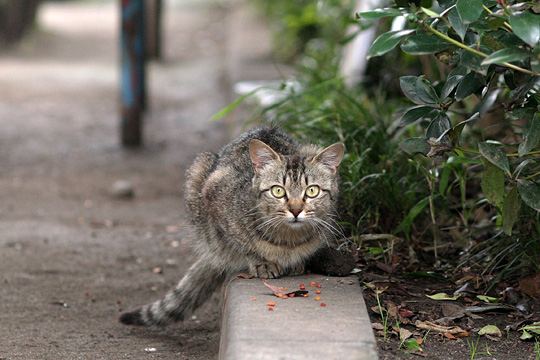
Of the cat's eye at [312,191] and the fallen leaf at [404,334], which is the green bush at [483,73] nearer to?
the cat's eye at [312,191]

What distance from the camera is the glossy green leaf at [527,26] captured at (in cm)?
309

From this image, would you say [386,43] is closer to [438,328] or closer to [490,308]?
[438,328]

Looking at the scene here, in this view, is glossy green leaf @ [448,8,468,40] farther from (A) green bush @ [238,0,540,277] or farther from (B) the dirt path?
(B) the dirt path

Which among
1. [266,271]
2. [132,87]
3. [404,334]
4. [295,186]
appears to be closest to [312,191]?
[295,186]

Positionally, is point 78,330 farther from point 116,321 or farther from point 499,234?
point 499,234

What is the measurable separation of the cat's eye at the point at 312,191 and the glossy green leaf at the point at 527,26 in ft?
3.89

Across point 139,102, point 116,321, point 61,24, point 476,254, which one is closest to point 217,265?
point 116,321

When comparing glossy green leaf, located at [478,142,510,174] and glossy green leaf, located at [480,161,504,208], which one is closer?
glossy green leaf, located at [478,142,510,174]

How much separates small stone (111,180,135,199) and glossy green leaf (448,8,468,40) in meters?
4.29

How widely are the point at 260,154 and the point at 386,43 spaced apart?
0.84 m

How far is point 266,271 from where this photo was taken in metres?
4.14

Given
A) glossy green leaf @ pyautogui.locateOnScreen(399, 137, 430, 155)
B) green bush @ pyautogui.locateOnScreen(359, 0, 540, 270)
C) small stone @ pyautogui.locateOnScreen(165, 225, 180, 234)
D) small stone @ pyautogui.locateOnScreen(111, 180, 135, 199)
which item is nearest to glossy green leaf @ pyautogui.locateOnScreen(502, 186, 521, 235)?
green bush @ pyautogui.locateOnScreen(359, 0, 540, 270)

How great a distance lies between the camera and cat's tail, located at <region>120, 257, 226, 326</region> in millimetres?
4539

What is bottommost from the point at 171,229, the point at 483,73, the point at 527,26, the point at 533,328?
the point at 171,229
